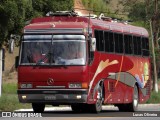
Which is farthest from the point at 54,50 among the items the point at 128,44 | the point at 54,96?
the point at 128,44

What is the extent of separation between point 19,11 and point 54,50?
33.5 feet

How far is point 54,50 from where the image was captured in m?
26.2

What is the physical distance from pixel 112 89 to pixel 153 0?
1259 inches

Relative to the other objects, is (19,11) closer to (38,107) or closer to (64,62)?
(38,107)

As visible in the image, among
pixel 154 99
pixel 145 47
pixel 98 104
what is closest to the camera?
pixel 98 104

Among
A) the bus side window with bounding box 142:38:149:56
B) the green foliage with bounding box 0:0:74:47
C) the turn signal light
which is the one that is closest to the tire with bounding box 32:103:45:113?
Result: the turn signal light

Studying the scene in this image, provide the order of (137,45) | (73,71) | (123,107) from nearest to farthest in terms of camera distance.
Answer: (73,71), (123,107), (137,45)

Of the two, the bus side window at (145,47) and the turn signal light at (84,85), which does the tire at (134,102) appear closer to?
the bus side window at (145,47)

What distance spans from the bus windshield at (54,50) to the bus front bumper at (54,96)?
1029 millimetres

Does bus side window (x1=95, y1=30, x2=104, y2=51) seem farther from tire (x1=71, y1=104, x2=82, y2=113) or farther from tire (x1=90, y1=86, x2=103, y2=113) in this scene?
tire (x1=71, y1=104, x2=82, y2=113)

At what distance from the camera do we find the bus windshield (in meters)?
26.1

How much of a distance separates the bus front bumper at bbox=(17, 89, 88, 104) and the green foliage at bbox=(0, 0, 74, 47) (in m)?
9.34

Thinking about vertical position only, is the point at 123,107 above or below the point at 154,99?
above

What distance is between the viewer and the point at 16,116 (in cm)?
2434
